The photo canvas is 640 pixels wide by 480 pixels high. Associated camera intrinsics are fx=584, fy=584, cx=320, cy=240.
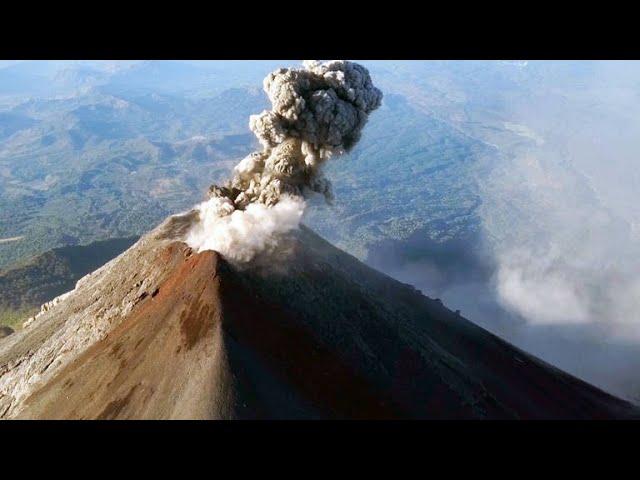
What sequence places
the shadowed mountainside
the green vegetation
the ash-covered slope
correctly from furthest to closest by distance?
1. the shadowed mountainside
2. the green vegetation
3. the ash-covered slope

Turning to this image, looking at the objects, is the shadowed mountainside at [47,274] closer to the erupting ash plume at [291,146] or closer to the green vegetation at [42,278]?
the green vegetation at [42,278]

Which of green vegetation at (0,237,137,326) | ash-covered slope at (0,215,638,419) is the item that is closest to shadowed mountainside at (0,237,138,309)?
green vegetation at (0,237,137,326)

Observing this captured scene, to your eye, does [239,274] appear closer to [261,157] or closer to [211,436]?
[261,157]

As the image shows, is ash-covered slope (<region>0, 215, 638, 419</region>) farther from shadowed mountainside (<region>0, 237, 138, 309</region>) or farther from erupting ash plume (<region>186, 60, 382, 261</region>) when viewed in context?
shadowed mountainside (<region>0, 237, 138, 309</region>)

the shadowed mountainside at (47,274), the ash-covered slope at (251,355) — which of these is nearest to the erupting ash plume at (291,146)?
the ash-covered slope at (251,355)

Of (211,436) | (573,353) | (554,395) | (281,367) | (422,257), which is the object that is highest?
(211,436)

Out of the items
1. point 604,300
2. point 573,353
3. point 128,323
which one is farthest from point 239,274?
point 604,300
